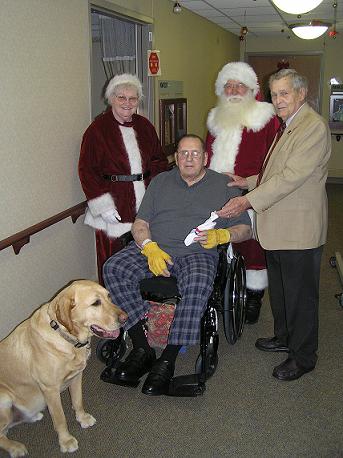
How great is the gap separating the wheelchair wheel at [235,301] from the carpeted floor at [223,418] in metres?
0.17

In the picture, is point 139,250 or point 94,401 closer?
point 94,401

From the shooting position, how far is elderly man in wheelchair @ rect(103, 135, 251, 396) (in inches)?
90.0

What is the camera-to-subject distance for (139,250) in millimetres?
2576

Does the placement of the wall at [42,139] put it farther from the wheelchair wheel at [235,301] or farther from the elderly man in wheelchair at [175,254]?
the wheelchair wheel at [235,301]

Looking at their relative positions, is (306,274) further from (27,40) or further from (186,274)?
(27,40)

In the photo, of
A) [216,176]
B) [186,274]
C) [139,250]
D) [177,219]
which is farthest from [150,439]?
[216,176]

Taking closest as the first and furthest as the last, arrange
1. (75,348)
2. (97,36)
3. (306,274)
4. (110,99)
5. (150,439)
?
(75,348), (150,439), (306,274), (110,99), (97,36)

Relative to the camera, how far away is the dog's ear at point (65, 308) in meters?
1.84

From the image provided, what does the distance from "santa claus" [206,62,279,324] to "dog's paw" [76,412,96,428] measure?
136 centimetres

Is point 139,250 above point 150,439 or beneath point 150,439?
above

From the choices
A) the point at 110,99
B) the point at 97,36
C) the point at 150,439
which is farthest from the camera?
the point at 97,36

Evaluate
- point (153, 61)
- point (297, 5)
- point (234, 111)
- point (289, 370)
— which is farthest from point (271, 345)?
point (153, 61)

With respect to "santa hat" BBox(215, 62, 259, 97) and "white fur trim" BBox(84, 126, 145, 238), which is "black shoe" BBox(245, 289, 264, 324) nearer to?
"white fur trim" BBox(84, 126, 145, 238)

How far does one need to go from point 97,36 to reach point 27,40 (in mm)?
2702
